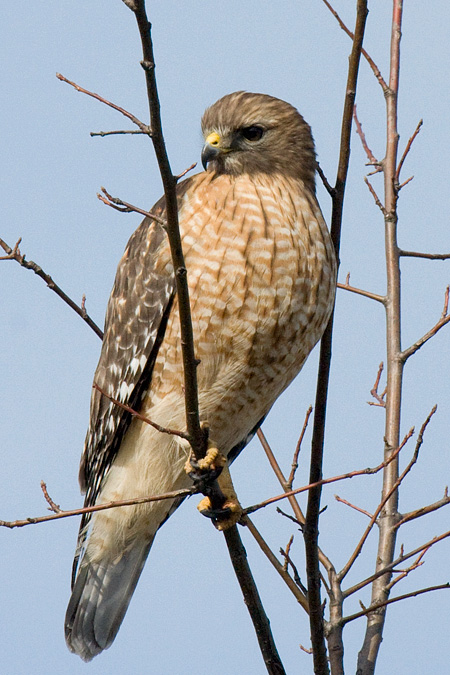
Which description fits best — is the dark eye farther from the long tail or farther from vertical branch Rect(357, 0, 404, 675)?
the long tail

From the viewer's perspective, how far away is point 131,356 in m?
4.08

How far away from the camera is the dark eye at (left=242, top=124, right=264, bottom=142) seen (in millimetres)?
4301

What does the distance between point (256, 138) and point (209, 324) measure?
109 cm

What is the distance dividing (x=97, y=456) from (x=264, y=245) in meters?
1.35

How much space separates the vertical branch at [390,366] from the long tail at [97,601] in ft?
4.34

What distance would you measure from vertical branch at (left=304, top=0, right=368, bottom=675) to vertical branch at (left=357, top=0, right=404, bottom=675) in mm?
254

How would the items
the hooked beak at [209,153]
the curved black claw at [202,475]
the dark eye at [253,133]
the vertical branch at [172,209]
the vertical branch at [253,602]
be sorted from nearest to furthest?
the vertical branch at [172,209] → the curved black claw at [202,475] → the vertical branch at [253,602] → the hooked beak at [209,153] → the dark eye at [253,133]

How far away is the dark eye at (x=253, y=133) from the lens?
430cm

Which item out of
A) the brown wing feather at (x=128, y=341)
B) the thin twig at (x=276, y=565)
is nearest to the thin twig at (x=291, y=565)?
the thin twig at (x=276, y=565)

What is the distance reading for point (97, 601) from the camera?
4.53 metres

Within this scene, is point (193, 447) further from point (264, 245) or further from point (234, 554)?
point (264, 245)

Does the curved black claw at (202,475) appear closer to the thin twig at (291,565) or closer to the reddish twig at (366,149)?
the thin twig at (291,565)

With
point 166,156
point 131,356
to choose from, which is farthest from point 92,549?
point 166,156

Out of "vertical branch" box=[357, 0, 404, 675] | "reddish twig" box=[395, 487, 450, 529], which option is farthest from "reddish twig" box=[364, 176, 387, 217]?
"reddish twig" box=[395, 487, 450, 529]
